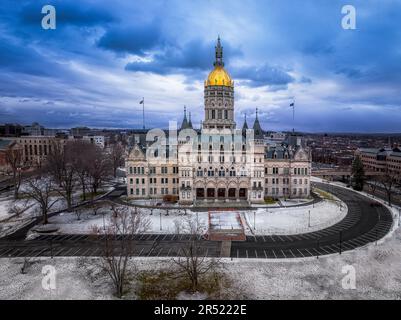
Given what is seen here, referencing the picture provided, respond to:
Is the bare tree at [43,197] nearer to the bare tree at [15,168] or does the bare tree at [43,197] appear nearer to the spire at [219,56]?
the bare tree at [15,168]

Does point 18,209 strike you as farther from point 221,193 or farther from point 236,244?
point 236,244

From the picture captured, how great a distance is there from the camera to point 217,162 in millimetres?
75062

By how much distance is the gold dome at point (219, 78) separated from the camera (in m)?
87.1

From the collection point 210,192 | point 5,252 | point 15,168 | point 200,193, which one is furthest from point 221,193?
point 15,168

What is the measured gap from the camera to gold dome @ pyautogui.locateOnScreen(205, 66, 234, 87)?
286 ft

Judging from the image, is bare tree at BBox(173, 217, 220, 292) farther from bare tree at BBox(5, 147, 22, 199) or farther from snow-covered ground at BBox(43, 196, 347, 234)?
bare tree at BBox(5, 147, 22, 199)

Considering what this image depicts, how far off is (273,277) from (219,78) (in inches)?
2579

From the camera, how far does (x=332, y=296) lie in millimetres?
31922

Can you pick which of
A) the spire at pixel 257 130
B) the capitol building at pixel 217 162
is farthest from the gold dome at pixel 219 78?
the spire at pixel 257 130

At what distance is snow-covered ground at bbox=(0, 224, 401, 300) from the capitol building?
33.7 meters

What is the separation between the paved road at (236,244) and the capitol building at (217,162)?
24104mm

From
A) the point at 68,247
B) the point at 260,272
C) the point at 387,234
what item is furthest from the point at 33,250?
the point at 387,234

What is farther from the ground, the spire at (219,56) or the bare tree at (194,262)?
the spire at (219,56)
